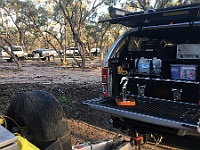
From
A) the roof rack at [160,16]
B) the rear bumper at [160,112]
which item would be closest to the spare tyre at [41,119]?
the rear bumper at [160,112]

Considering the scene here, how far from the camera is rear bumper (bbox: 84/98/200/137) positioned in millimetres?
2898

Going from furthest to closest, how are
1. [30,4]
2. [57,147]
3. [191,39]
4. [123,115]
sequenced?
1. [30,4]
2. [191,39]
3. [123,115]
4. [57,147]

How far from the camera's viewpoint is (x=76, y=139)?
13.9 feet

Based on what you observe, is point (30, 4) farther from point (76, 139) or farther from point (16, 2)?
point (76, 139)

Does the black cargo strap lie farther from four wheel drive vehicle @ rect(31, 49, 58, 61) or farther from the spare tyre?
four wheel drive vehicle @ rect(31, 49, 58, 61)

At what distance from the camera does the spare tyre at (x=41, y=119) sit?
233cm

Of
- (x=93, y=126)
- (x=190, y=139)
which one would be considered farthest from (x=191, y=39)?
(x=93, y=126)

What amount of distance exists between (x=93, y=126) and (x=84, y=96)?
2260mm

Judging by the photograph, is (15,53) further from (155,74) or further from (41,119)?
(41,119)

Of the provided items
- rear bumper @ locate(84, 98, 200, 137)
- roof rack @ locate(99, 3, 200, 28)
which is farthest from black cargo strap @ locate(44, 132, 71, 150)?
roof rack @ locate(99, 3, 200, 28)

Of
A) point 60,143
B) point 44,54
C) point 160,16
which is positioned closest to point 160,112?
point 160,16

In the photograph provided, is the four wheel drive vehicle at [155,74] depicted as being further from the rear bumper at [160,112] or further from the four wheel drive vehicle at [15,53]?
the four wheel drive vehicle at [15,53]

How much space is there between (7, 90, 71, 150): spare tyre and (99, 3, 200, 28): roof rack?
1.96 meters

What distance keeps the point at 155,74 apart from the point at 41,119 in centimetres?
240
